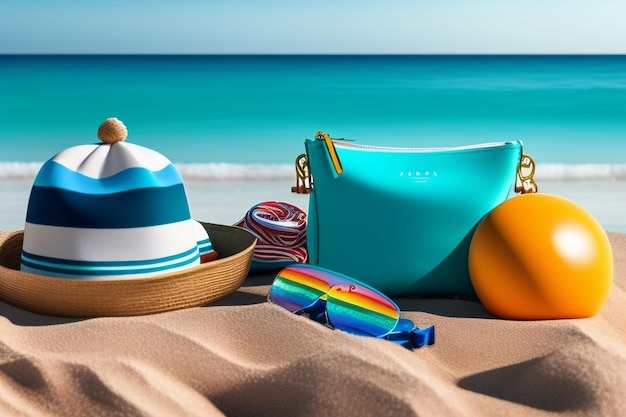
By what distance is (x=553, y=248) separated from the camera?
2342 mm

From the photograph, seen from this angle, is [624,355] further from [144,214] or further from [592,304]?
[144,214]

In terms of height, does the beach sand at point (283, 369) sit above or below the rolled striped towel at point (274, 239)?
below

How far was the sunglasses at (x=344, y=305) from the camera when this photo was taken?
221 centimetres

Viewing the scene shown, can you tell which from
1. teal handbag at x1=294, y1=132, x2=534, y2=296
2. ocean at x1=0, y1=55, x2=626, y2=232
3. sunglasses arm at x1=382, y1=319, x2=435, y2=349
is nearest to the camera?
sunglasses arm at x1=382, y1=319, x2=435, y2=349

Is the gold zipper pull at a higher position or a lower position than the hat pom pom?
lower

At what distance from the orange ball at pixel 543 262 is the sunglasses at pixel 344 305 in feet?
0.99

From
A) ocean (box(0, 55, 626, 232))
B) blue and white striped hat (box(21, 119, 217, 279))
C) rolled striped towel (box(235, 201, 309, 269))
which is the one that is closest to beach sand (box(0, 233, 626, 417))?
blue and white striped hat (box(21, 119, 217, 279))

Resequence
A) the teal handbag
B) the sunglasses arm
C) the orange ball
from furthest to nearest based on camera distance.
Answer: the teal handbag, the orange ball, the sunglasses arm

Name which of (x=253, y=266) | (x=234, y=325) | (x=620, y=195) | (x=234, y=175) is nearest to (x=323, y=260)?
(x=253, y=266)

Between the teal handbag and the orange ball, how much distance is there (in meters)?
0.18

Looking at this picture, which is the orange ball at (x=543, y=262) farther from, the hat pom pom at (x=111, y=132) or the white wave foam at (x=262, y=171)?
the white wave foam at (x=262, y=171)

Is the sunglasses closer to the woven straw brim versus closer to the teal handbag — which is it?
the woven straw brim

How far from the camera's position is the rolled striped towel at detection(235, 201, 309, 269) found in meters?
3.03

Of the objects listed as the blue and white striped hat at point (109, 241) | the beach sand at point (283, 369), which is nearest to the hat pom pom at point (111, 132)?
the blue and white striped hat at point (109, 241)
